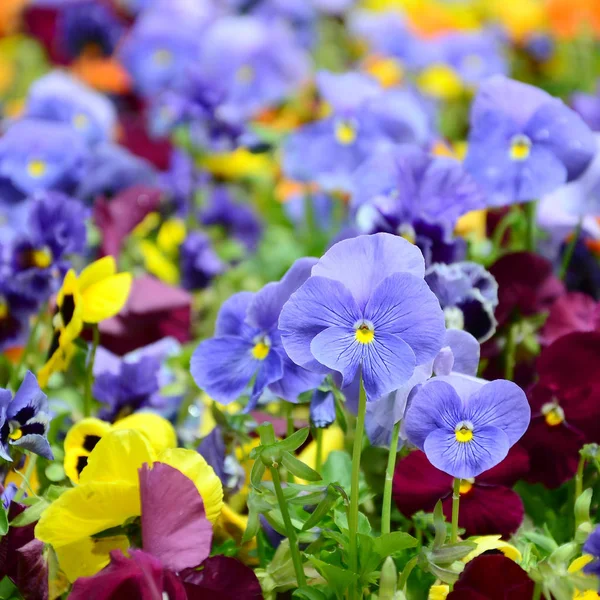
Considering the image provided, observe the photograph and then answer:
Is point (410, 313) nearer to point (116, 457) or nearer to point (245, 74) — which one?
point (116, 457)

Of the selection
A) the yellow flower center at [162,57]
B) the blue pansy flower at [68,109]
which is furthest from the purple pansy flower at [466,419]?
the yellow flower center at [162,57]

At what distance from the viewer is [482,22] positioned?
2436mm

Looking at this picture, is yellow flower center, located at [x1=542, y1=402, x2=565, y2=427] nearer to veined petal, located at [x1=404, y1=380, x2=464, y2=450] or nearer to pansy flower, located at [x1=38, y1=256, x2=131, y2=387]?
veined petal, located at [x1=404, y1=380, x2=464, y2=450]

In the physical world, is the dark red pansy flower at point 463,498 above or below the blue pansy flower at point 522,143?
below

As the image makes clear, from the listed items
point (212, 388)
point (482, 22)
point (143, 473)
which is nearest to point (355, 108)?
point (212, 388)

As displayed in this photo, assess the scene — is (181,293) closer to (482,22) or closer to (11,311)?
(11,311)

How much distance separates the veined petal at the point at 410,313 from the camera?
0.54 m

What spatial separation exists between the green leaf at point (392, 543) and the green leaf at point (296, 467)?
0.05 metres

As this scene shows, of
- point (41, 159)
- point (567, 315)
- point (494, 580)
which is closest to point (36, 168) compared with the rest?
point (41, 159)

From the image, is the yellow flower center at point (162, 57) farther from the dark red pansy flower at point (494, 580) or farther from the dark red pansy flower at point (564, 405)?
the dark red pansy flower at point (494, 580)

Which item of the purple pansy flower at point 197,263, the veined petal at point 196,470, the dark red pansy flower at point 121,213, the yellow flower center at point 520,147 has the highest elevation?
the yellow flower center at point 520,147

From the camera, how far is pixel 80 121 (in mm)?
1222

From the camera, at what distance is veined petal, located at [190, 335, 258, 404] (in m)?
0.66

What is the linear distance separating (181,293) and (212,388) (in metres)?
0.37
